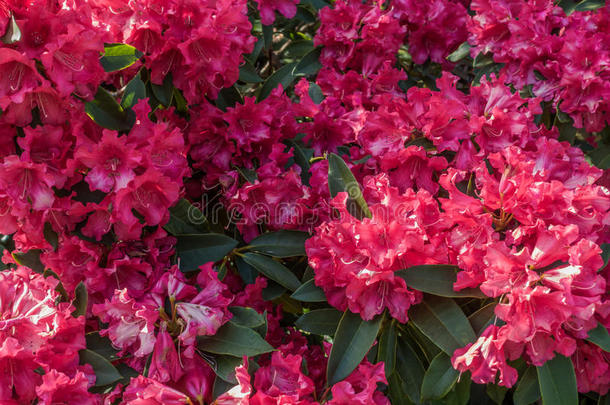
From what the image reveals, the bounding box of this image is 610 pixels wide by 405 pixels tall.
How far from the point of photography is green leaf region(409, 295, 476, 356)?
1.20m

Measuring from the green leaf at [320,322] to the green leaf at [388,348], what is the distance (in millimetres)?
107

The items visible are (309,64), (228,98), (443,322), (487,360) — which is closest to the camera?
(487,360)

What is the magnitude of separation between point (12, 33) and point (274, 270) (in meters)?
0.74

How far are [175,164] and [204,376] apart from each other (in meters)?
0.43

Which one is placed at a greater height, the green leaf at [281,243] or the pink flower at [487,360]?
the pink flower at [487,360]

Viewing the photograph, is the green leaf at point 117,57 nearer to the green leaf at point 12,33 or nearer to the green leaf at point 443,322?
the green leaf at point 12,33

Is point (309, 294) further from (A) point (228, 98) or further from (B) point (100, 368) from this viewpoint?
(A) point (228, 98)

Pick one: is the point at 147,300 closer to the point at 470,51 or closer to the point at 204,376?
the point at 204,376

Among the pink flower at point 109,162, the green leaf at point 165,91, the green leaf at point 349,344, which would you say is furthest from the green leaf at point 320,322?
the green leaf at point 165,91

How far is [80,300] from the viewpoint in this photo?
1305mm

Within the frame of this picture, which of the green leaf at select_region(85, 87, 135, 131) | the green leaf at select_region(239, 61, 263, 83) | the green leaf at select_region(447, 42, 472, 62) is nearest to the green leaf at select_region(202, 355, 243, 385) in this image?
the green leaf at select_region(85, 87, 135, 131)

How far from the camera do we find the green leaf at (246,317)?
4.31 ft

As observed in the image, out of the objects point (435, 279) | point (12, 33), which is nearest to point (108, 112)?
point (12, 33)

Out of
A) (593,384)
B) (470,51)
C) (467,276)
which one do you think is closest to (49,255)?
(467,276)
